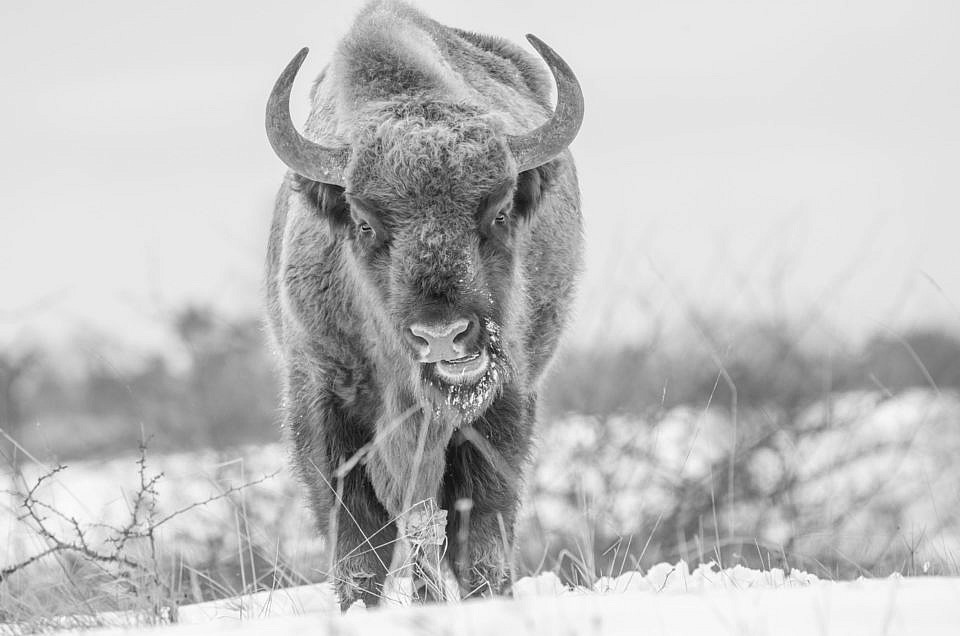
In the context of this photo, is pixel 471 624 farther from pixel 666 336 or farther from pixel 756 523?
pixel 756 523

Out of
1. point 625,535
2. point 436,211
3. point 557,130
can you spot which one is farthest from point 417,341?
point 625,535

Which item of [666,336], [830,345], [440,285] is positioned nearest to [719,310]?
[666,336]

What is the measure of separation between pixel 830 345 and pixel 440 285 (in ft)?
26.5

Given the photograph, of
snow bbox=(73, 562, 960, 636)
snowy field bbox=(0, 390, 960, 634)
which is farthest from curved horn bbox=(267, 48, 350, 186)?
snow bbox=(73, 562, 960, 636)

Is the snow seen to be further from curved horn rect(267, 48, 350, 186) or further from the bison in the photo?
curved horn rect(267, 48, 350, 186)

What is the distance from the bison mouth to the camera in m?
4.87

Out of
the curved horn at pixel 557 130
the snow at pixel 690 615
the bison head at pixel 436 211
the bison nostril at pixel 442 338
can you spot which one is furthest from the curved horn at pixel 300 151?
the snow at pixel 690 615

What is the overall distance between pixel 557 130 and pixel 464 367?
145 cm

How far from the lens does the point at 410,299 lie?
193 inches

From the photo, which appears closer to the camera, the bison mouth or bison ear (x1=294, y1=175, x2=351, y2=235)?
the bison mouth

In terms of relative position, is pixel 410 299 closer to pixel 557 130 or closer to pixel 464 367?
pixel 464 367

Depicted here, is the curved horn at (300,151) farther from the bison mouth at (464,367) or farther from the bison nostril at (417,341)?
the bison mouth at (464,367)

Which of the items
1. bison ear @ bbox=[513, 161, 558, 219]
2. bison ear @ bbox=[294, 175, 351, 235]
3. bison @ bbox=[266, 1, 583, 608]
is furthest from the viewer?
bison ear @ bbox=[513, 161, 558, 219]

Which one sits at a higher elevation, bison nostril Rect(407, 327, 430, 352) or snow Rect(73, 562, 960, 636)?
snow Rect(73, 562, 960, 636)
